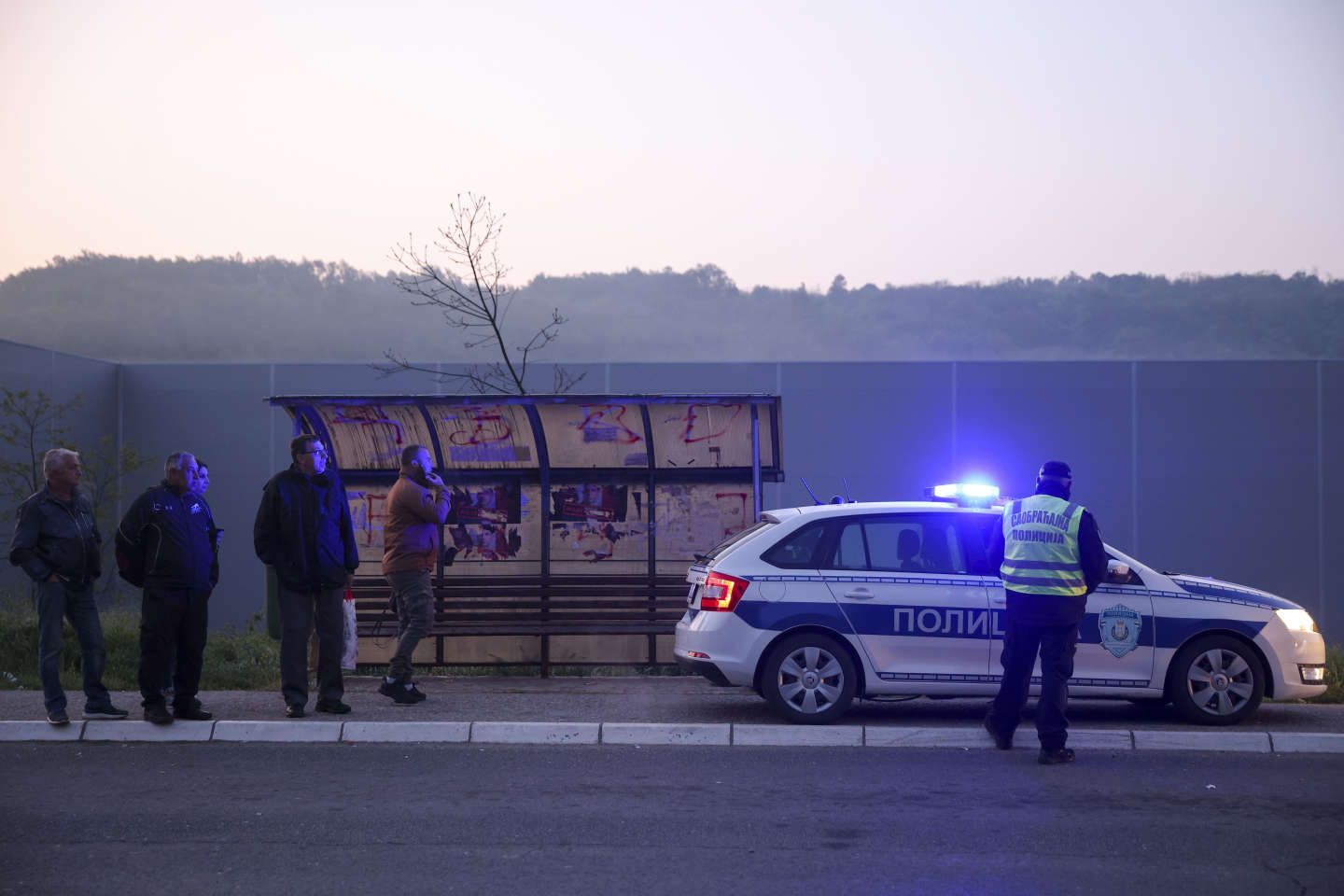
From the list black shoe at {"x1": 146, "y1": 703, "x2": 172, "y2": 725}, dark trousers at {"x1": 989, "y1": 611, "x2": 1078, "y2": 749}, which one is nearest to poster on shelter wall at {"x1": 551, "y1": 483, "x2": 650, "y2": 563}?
black shoe at {"x1": 146, "y1": 703, "x2": 172, "y2": 725}

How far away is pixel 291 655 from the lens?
9.52m

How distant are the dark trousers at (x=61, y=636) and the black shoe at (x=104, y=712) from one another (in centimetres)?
3

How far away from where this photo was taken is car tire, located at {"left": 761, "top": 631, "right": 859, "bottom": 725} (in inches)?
368

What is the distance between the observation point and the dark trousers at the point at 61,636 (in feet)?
29.2

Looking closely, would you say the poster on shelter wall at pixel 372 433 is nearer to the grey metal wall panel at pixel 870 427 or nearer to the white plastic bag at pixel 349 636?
the white plastic bag at pixel 349 636

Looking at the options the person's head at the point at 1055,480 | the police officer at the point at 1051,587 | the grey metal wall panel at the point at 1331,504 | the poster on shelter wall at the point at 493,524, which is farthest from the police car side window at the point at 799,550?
the grey metal wall panel at the point at 1331,504

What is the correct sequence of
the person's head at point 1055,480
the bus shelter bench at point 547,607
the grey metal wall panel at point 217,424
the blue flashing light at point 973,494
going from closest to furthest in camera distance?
the person's head at point 1055,480 → the blue flashing light at point 973,494 → the bus shelter bench at point 547,607 → the grey metal wall panel at point 217,424

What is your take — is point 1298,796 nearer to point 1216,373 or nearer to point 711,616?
point 711,616

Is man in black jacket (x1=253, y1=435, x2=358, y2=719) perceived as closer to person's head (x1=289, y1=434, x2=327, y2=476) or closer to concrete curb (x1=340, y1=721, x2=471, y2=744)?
person's head (x1=289, y1=434, x2=327, y2=476)

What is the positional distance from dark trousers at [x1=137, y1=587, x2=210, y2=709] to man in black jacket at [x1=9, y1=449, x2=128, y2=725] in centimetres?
40

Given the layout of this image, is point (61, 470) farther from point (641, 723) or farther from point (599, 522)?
point (599, 522)

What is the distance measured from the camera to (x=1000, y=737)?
8805 millimetres

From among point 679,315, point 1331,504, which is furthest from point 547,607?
point 1331,504

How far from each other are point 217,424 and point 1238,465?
17692mm
